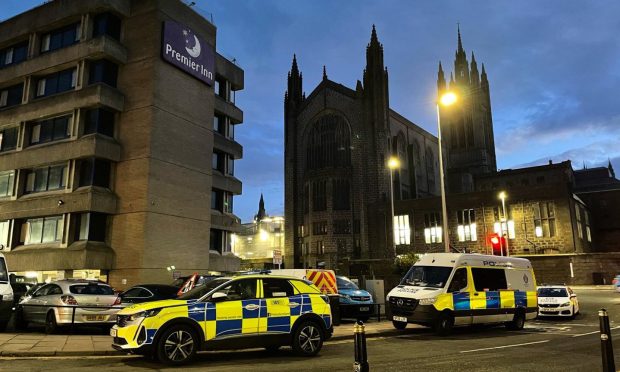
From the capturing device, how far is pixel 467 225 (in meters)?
58.5

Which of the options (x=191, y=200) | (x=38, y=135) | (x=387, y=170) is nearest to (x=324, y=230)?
(x=387, y=170)

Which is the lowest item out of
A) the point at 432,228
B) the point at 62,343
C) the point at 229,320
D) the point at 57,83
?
the point at 62,343

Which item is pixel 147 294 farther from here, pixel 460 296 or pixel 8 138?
pixel 8 138

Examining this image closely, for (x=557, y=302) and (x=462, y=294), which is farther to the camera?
(x=557, y=302)

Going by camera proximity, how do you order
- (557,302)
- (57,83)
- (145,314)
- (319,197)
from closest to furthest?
(145,314) → (557,302) → (57,83) → (319,197)

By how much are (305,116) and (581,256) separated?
148 feet

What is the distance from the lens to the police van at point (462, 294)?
44.9 feet

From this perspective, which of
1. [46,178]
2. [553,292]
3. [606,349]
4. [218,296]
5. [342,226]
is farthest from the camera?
[342,226]

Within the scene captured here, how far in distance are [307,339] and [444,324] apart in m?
5.52

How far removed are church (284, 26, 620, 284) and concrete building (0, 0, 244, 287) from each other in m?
17.8

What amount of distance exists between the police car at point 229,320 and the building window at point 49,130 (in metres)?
24.9

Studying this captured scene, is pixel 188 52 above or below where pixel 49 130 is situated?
above

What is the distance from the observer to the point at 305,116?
77688mm

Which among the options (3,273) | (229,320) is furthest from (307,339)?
(3,273)
